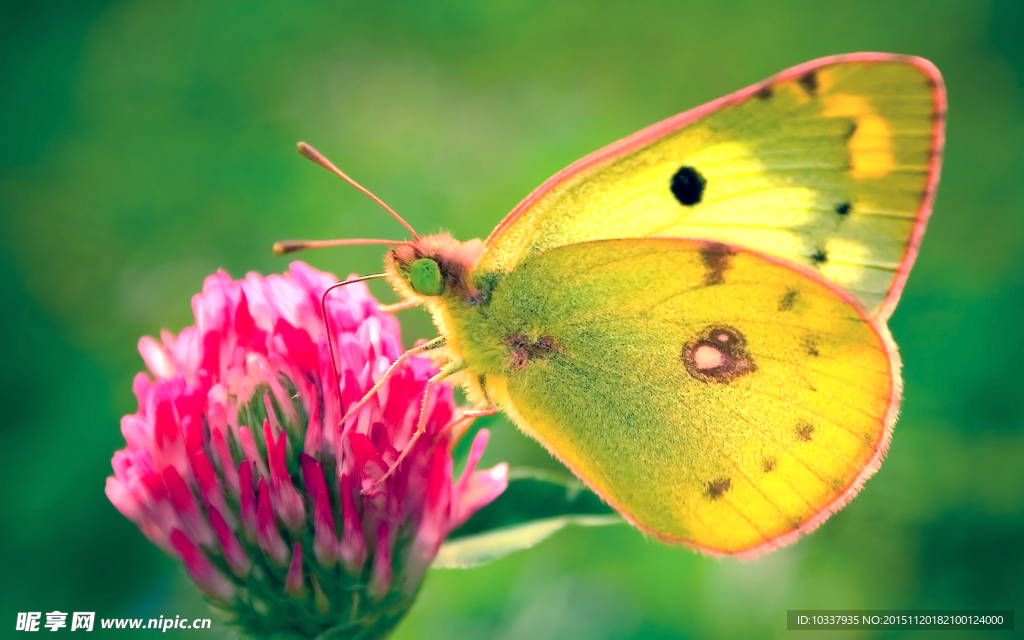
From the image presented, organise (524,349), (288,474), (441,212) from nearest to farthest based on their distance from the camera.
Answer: (288,474), (524,349), (441,212)

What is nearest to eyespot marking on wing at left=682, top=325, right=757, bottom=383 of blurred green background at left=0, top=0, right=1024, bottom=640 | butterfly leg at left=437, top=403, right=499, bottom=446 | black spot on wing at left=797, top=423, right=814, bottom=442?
black spot on wing at left=797, top=423, right=814, bottom=442

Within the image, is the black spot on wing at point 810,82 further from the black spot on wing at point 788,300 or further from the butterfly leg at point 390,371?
the butterfly leg at point 390,371

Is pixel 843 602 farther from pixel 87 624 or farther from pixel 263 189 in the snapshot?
pixel 263 189

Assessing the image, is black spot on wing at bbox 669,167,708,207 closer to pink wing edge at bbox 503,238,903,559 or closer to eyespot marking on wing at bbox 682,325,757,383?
pink wing edge at bbox 503,238,903,559

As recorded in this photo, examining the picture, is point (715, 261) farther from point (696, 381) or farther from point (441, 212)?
point (441, 212)

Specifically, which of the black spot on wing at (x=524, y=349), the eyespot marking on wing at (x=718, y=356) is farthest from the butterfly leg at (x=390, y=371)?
the eyespot marking on wing at (x=718, y=356)

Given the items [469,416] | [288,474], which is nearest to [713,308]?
[469,416]

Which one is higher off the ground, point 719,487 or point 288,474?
point 288,474
